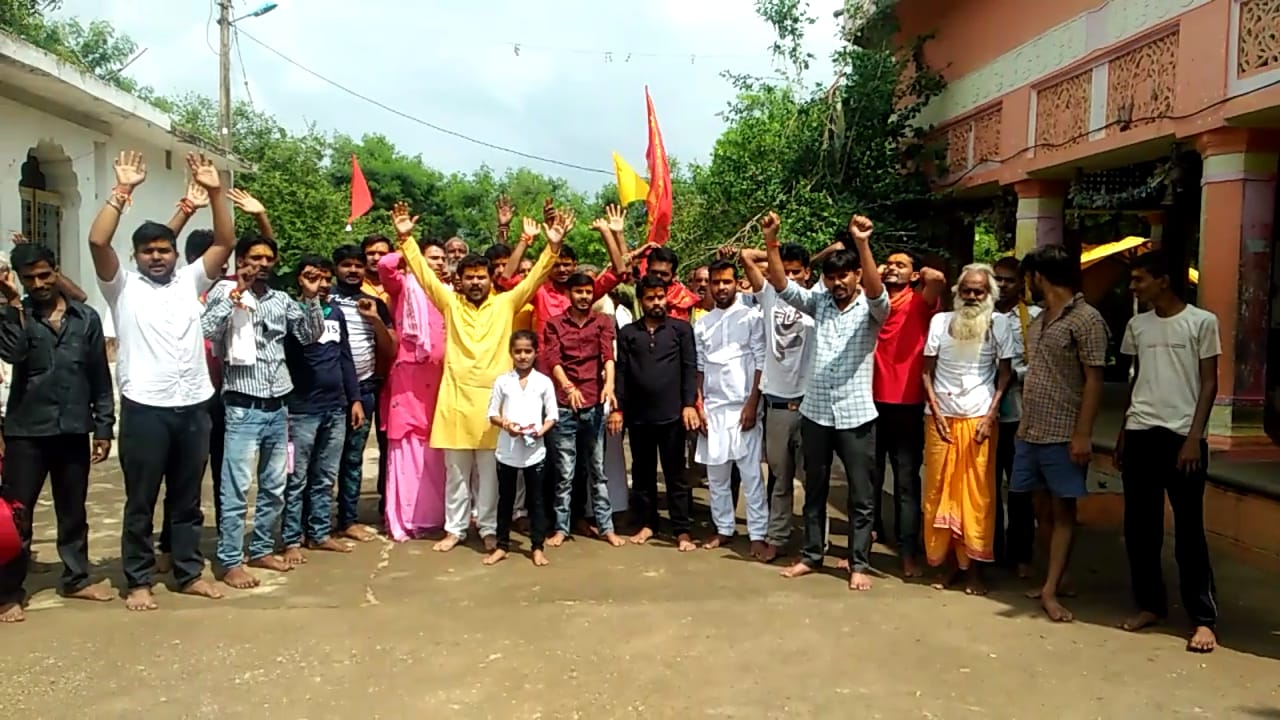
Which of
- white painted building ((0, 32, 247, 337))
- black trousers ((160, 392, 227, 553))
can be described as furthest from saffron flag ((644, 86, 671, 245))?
white painted building ((0, 32, 247, 337))

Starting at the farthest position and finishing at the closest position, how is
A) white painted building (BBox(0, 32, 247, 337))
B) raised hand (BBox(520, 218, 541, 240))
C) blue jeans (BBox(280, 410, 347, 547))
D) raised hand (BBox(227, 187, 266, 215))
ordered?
white painted building (BBox(0, 32, 247, 337))
raised hand (BBox(520, 218, 541, 240))
blue jeans (BBox(280, 410, 347, 547))
raised hand (BBox(227, 187, 266, 215))

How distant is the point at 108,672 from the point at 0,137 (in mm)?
9565

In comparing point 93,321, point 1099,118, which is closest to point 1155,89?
point 1099,118

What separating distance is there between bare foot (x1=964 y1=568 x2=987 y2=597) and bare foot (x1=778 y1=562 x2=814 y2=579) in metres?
0.82

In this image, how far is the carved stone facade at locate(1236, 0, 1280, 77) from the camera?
5.95m

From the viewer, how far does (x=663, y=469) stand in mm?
5945

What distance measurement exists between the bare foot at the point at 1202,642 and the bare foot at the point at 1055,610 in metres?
0.52

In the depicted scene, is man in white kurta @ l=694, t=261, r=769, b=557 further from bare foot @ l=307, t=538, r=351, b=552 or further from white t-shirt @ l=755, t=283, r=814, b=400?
bare foot @ l=307, t=538, r=351, b=552

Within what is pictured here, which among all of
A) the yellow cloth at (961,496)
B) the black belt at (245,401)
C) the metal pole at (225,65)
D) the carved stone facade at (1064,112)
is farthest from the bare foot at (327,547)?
the metal pole at (225,65)

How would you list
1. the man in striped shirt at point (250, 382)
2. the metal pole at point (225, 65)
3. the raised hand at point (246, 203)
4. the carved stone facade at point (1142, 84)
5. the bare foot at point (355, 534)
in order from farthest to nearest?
the metal pole at point (225, 65) < the carved stone facade at point (1142, 84) < the bare foot at point (355, 534) < the man in striped shirt at point (250, 382) < the raised hand at point (246, 203)

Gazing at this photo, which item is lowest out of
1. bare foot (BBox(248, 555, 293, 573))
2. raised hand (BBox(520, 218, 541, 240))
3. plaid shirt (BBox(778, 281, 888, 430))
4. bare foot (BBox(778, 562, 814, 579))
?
bare foot (BBox(248, 555, 293, 573))

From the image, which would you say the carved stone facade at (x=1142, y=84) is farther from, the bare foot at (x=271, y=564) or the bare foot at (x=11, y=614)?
the bare foot at (x=11, y=614)

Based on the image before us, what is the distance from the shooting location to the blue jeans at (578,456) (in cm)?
583

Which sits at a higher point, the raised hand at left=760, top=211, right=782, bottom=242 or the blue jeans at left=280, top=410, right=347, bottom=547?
the raised hand at left=760, top=211, right=782, bottom=242
